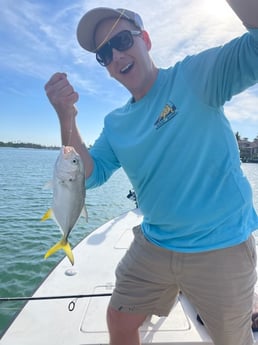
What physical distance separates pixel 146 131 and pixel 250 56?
71 cm

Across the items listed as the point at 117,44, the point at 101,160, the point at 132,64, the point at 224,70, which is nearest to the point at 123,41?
the point at 117,44

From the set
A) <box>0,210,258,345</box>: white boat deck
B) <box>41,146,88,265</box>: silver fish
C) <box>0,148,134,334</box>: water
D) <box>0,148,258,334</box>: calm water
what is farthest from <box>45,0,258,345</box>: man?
<box>0,148,258,334</box>: calm water

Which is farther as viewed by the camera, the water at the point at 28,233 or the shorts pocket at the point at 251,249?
the water at the point at 28,233

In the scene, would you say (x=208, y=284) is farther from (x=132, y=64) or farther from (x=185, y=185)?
(x=132, y=64)

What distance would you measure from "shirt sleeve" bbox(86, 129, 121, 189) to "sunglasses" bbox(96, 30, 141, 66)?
1.79 feet

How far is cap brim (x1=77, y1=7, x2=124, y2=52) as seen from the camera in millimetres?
2227

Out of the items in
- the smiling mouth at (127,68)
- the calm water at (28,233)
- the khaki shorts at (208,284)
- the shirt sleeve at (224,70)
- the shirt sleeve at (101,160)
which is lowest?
the calm water at (28,233)

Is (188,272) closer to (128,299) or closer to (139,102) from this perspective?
(128,299)

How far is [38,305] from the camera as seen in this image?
3166mm

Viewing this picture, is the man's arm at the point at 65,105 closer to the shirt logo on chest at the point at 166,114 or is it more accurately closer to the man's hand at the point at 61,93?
the man's hand at the point at 61,93

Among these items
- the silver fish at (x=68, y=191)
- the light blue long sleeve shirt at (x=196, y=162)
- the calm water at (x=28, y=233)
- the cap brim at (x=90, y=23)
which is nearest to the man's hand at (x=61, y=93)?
the silver fish at (x=68, y=191)

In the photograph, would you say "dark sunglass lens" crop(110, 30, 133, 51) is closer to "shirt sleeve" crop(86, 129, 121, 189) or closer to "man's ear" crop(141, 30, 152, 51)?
"man's ear" crop(141, 30, 152, 51)

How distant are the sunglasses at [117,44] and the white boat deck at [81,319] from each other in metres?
2.11

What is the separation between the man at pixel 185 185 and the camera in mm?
1837
